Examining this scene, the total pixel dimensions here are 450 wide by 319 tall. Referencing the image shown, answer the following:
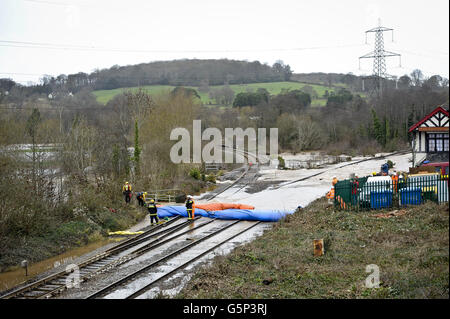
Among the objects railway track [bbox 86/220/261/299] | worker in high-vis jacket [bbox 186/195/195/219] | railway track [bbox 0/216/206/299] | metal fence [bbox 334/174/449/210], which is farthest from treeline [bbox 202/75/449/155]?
railway track [bbox 86/220/261/299]

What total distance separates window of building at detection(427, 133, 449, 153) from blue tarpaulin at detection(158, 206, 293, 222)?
45.3ft

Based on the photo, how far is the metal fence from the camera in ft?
53.6

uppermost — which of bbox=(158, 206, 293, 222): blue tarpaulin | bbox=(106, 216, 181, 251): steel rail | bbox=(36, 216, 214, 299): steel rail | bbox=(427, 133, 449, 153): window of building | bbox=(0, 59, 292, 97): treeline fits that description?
bbox=(0, 59, 292, 97): treeline

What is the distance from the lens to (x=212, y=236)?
763 inches

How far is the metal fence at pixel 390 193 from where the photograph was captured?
16344 mm

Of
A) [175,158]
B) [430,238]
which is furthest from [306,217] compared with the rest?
[175,158]

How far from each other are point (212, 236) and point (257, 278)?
27.7 feet

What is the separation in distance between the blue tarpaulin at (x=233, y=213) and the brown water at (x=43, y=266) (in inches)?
207

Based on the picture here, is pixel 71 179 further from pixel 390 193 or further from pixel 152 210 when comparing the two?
pixel 390 193

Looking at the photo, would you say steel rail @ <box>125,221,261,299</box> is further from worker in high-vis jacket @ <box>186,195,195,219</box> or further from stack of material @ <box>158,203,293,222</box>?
worker in high-vis jacket @ <box>186,195,195,219</box>

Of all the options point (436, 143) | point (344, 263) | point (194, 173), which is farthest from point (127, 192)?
point (436, 143)

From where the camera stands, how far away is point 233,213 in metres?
23.1

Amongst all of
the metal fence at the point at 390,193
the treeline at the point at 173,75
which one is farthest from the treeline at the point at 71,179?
the treeline at the point at 173,75

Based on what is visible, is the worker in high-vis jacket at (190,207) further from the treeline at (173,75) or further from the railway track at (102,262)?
the treeline at (173,75)
